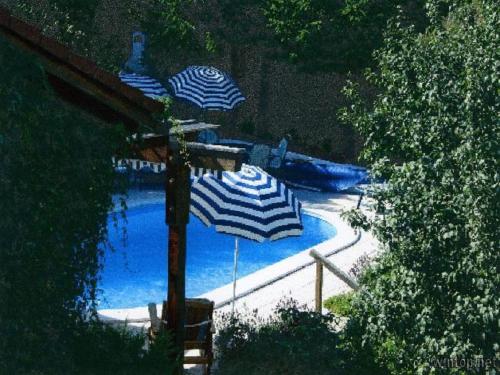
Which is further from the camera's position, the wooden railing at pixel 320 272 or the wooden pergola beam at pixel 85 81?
the wooden railing at pixel 320 272

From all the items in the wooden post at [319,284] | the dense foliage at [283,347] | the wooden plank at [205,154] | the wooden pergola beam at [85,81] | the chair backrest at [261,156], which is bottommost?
the dense foliage at [283,347]

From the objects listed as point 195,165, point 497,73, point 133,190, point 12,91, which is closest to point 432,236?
point 497,73

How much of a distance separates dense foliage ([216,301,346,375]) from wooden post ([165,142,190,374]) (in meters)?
0.95

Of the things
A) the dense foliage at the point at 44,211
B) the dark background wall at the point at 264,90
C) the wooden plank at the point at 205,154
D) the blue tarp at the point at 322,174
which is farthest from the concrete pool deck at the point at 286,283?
the dark background wall at the point at 264,90

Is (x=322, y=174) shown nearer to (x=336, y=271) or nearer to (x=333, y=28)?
(x=333, y=28)

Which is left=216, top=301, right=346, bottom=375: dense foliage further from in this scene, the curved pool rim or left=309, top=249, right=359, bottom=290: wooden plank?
the curved pool rim

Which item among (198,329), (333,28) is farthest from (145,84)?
(198,329)

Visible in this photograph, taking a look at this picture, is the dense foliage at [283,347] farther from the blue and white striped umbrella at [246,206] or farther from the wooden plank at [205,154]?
the wooden plank at [205,154]

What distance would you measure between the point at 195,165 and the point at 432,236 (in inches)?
119

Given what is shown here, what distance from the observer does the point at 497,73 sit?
347 inches

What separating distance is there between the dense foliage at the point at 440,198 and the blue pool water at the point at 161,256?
927 cm

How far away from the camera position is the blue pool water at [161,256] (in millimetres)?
19109

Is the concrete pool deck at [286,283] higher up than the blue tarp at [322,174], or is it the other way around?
the blue tarp at [322,174]

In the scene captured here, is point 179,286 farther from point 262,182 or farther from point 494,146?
point 494,146
